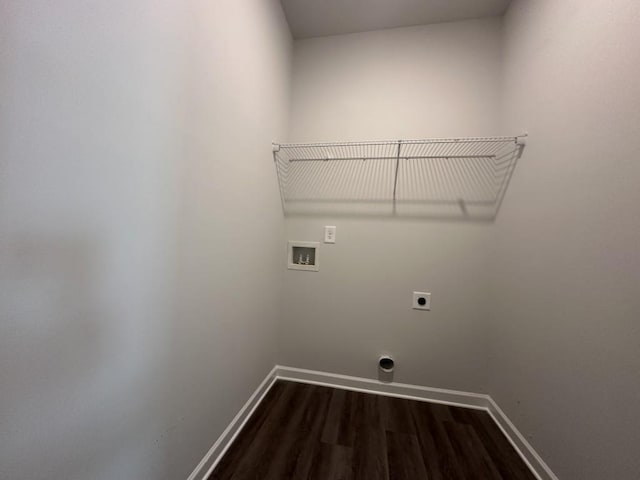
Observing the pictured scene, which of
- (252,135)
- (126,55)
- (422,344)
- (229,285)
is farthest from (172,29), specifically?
(422,344)

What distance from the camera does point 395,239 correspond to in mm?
1881

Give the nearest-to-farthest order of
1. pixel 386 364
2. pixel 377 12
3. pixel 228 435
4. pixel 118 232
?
1. pixel 118 232
2. pixel 228 435
3. pixel 377 12
4. pixel 386 364

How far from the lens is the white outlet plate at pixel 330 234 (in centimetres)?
196

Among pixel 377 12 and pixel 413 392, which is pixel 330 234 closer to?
pixel 413 392

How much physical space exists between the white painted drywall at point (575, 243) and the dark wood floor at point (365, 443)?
225 mm

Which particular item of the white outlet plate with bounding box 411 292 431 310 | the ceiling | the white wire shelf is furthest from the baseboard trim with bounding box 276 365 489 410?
the ceiling

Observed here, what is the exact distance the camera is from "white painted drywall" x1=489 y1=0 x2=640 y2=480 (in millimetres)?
881

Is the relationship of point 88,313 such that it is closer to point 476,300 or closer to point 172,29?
point 172,29

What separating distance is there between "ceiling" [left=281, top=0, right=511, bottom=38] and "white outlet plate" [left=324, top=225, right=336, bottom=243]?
1.49 meters

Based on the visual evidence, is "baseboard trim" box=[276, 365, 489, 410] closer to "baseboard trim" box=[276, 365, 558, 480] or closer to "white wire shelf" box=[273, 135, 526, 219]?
"baseboard trim" box=[276, 365, 558, 480]

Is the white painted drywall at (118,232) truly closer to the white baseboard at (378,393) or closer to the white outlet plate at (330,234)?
the white baseboard at (378,393)

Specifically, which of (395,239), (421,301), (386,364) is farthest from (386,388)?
(395,239)

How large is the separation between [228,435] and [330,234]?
135 centimetres

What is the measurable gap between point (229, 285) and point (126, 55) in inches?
37.7
